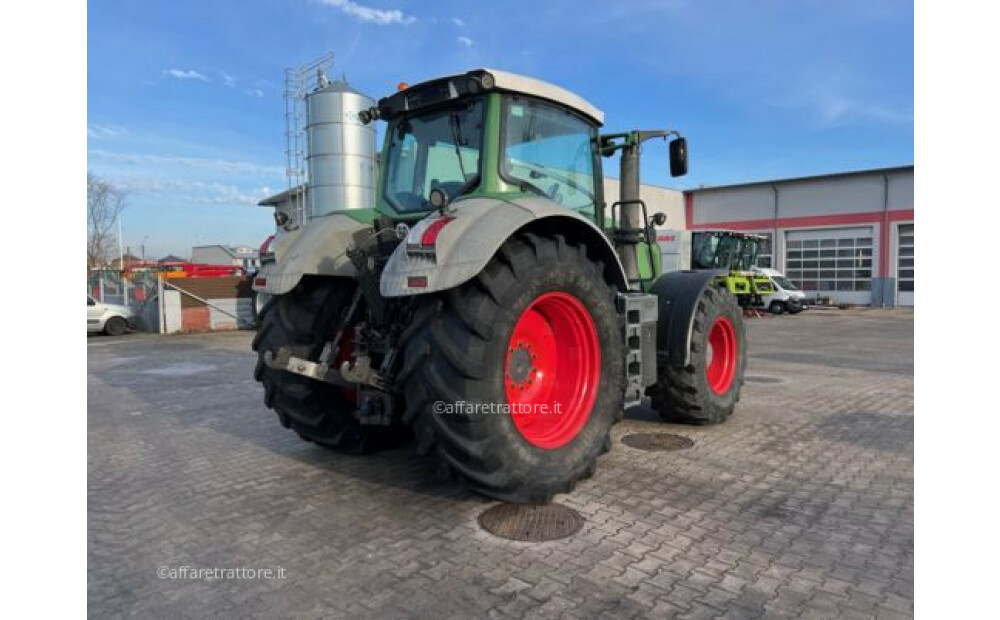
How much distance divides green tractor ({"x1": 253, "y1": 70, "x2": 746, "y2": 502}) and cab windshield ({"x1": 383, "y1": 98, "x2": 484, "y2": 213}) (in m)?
0.01

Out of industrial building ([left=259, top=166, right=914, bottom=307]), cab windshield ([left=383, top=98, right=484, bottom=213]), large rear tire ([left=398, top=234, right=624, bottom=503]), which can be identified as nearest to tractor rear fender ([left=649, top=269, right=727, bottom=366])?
large rear tire ([left=398, top=234, right=624, bottom=503])

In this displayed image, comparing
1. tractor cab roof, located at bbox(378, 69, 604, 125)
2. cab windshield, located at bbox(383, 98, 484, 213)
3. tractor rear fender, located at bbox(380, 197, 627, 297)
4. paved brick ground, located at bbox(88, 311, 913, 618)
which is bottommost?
paved brick ground, located at bbox(88, 311, 913, 618)

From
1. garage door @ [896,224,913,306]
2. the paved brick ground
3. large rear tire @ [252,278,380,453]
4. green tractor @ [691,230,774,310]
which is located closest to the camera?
the paved brick ground

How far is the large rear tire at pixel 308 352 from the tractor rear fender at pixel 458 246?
1219mm

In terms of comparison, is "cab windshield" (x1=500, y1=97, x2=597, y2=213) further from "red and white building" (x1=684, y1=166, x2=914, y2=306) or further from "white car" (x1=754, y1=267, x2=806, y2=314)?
"red and white building" (x1=684, y1=166, x2=914, y2=306)

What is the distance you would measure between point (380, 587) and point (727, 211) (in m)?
35.0

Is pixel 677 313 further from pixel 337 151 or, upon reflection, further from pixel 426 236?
pixel 337 151

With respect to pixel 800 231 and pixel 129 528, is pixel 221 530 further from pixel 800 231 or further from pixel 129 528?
pixel 800 231

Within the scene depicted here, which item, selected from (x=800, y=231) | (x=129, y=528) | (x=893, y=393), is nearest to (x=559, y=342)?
(x=129, y=528)

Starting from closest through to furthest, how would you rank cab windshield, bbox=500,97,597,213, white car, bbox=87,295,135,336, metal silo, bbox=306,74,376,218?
cab windshield, bbox=500,97,597,213 < metal silo, bbox=306,74,376,218 < white car, bbox=87,295,135,336

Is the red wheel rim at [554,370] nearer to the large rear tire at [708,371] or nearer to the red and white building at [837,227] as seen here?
the large rear tire at [708,371]

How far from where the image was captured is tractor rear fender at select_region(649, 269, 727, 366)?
201 inches

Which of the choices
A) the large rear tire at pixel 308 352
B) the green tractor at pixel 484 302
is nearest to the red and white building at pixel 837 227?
the green tractor at pixel 484 302

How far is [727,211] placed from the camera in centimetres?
3425
